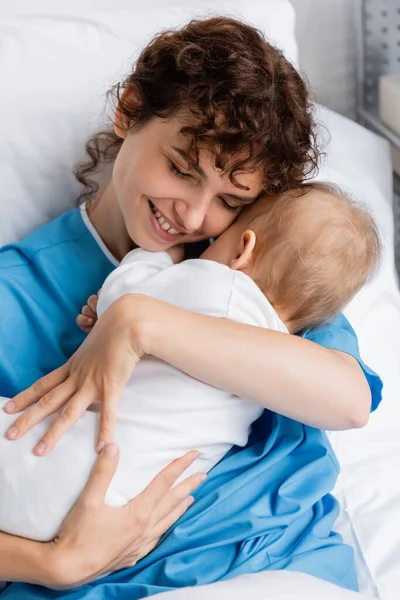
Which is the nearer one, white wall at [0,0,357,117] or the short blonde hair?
the short blonde hair

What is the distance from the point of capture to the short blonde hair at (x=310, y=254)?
111cm

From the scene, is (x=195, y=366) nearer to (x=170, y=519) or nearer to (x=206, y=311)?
(x=206, y=311)

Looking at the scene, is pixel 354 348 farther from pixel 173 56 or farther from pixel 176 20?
pixel 176 20

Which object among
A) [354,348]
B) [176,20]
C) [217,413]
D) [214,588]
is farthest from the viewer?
[176,20]

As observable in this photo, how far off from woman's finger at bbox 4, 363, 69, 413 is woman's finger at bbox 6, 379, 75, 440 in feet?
0.08

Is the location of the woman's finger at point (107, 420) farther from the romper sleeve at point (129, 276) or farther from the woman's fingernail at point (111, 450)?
the romper sleeve at point (129, 276)

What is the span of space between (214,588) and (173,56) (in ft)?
2.54

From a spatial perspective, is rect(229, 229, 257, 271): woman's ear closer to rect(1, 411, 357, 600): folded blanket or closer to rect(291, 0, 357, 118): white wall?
rect(1, 411, 357, 600): folded blanket

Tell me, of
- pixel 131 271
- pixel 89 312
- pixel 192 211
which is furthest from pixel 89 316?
pixel 192 211

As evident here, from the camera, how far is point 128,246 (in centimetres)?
138

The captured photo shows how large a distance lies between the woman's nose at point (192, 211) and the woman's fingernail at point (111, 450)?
14.7 inches

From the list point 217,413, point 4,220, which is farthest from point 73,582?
point 4,220

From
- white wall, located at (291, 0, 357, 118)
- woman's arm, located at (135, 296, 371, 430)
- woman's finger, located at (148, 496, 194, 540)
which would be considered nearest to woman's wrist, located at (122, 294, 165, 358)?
woman's arm, located at (135, 296, 371, 430)

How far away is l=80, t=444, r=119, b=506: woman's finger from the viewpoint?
3.10 feet
